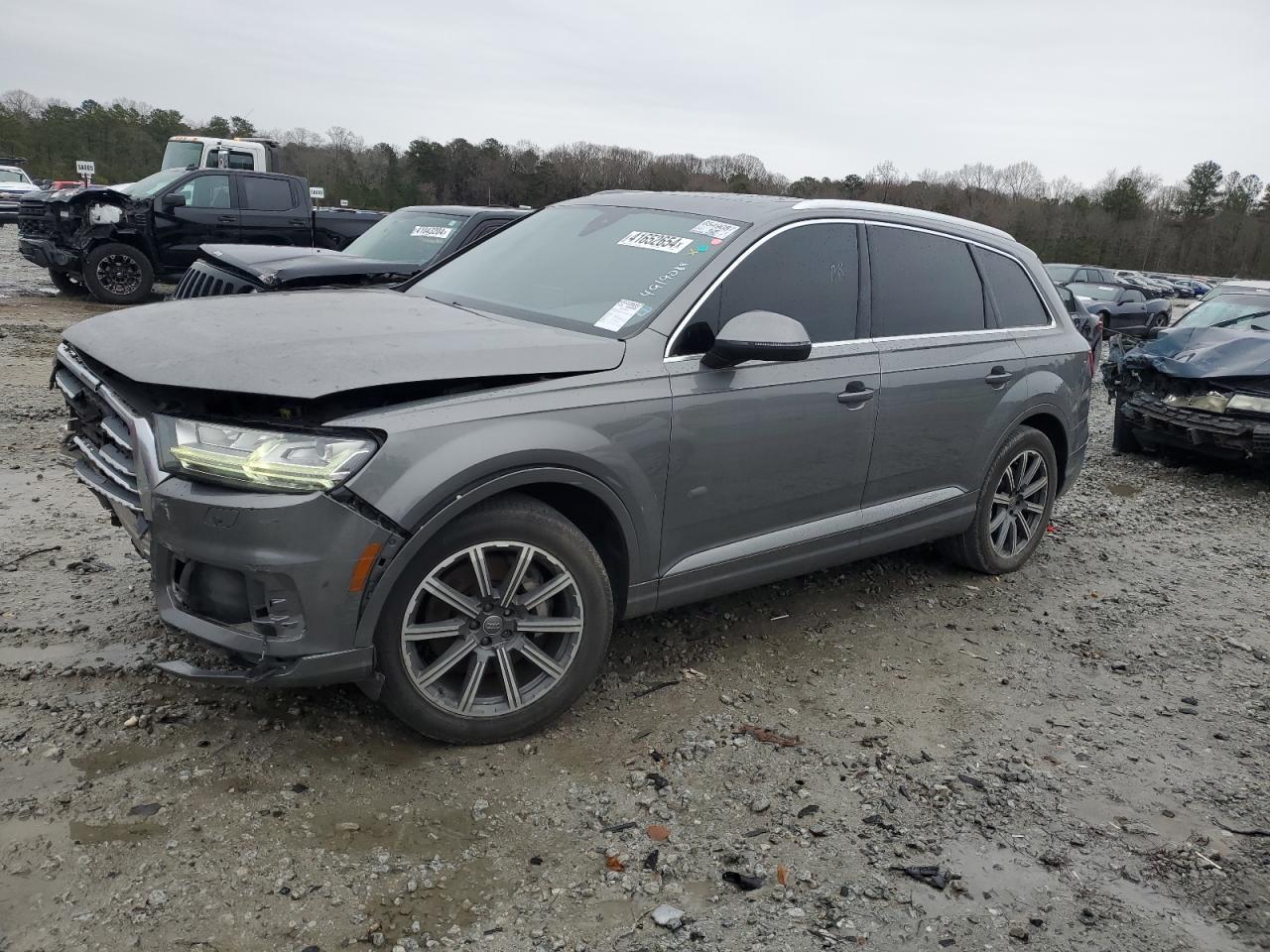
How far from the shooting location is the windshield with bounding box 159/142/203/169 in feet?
65.5

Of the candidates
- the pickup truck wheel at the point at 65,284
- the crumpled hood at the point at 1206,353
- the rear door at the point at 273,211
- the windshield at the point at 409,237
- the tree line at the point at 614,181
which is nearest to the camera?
the crumpled hood at the point at 1206,353

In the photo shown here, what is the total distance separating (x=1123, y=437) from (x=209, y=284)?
7745 millimetres

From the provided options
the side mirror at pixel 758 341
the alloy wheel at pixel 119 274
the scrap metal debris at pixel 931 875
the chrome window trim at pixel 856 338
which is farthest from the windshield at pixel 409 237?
the scrap metal debris at pixel 931 875

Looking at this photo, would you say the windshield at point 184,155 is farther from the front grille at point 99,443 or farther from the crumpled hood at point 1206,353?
the front grille at point 99,443

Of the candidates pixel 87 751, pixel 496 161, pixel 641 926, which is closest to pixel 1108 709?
pixel 641 926

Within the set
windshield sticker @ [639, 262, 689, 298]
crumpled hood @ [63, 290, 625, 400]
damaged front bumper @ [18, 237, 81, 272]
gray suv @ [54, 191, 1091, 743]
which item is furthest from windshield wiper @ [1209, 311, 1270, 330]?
damaged front bumper @ [18, 237, 81, 272]

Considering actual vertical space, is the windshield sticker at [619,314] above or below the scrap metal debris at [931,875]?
above

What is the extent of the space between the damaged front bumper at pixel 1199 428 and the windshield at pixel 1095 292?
1574 centimetres

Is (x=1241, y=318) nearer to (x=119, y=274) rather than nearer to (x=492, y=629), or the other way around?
(x=492, y=629)

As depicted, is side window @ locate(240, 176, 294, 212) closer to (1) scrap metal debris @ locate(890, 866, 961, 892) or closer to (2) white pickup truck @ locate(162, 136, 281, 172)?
(2) white pickup truck @ locate(162, 136, 281, 172)

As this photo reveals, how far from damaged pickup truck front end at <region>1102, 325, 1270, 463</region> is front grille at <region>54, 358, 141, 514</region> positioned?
755 centimetres

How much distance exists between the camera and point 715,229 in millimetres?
3871

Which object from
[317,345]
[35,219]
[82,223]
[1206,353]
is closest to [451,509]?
[317,345]

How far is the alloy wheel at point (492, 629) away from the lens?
9.95ft
